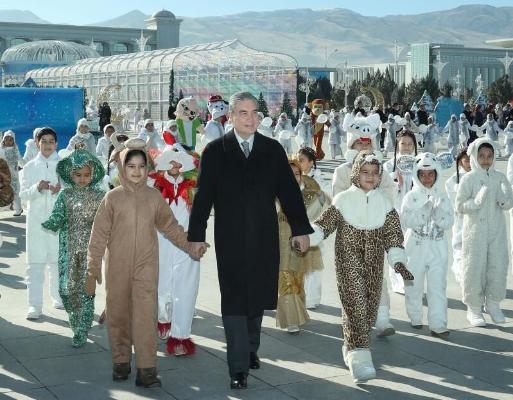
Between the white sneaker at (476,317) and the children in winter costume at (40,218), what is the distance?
347cm

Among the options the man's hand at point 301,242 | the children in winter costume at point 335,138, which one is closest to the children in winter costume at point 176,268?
the man's hand at point 301,242

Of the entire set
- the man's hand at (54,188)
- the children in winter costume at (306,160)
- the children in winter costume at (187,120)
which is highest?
the children in winter costume at (187,120)

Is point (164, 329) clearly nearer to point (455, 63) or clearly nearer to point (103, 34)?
point (103, 34)

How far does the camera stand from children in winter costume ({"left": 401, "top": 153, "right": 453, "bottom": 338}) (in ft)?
21.0

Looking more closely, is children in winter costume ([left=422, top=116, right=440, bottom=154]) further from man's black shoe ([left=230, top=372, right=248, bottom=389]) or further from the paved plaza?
man's black shoe ([left=230, top=372, right=248, bottom=389])

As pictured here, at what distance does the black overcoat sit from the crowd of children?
0.26 m

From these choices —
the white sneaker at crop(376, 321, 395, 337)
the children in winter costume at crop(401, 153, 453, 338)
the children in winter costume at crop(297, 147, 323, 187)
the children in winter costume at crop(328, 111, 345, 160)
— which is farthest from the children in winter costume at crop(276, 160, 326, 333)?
the children in winter costume at crop(328, 111, 345, 160)

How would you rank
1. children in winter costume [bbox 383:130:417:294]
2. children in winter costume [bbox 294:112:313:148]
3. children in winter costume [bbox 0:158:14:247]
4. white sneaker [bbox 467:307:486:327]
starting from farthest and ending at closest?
children in winter costume [bbox 294:112:313:148]
children in winter costume [bbox 383:130:417:294]
white sneaker [bbox 467:307:486:327]
children in winter costume [bbox 0:158:14:247]

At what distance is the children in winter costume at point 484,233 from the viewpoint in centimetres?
659

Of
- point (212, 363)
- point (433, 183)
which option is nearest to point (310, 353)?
point (212, 363)

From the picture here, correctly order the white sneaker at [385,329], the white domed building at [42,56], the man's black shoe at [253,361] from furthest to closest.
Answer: the white domed building at [42,56]
the white sneaker at [385,329]
the man's black shoe at [253,361]

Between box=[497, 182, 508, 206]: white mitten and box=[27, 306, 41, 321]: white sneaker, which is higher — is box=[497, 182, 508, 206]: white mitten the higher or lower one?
the higher one

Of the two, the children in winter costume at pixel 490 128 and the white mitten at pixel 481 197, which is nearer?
the white mitten at pixel 481 197

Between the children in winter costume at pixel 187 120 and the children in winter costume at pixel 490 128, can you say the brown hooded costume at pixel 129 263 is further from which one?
the children in winter costume at pixel 490 128
